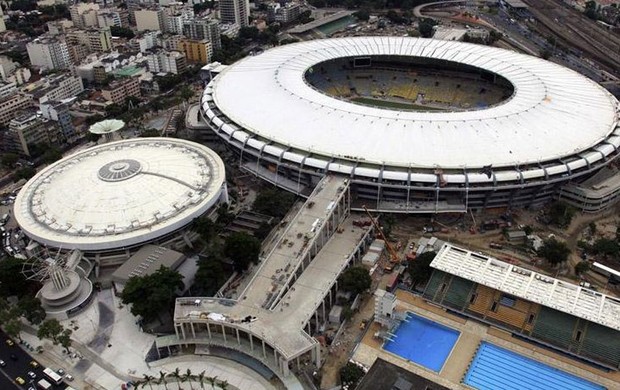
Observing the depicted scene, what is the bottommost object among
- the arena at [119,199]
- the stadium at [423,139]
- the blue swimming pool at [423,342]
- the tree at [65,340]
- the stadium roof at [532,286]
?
the blue swimming pool at [423,342]

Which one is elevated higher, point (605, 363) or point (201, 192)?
point (201, 192)

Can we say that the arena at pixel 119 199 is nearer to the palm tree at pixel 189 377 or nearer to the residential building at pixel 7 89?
the palm tree at pixel 189 377

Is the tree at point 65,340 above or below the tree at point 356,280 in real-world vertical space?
below

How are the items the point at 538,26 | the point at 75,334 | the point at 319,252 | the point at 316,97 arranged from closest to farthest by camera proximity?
the point at 75,334 → the point at 319,252 → the point at 316,97 → the point at 538,26

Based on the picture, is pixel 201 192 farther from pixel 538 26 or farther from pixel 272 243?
pixel 538 26

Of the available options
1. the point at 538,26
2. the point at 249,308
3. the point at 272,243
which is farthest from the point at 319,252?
the point at 538,26

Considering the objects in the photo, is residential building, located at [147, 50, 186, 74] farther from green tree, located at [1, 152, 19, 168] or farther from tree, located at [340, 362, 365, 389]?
tree, located at [340, 362, 365, 389]

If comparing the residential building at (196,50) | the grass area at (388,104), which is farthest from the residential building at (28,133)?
the grass area at (388,104)

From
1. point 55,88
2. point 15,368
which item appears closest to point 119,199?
point 15,368
